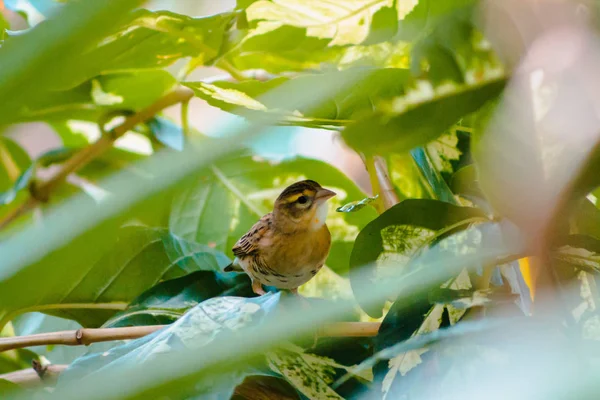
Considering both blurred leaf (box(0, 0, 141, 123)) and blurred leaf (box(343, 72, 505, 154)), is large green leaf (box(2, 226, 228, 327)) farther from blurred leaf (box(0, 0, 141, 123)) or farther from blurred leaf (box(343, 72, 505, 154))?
blurred leaf (box(0, 0, 141, 123))

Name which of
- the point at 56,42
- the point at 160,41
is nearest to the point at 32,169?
the point at 160,41

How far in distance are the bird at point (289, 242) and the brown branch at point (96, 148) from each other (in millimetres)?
268

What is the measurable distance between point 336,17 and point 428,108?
470 mm

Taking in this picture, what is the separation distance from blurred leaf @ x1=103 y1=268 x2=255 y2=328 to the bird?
13 centimetres

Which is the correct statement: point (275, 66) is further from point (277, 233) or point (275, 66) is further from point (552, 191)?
point (552, 191)

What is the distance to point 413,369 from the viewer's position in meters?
0.56

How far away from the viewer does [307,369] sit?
65 centimetres

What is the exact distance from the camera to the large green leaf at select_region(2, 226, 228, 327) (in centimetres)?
92

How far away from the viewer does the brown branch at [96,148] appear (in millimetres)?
1096

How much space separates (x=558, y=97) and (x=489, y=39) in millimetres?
74

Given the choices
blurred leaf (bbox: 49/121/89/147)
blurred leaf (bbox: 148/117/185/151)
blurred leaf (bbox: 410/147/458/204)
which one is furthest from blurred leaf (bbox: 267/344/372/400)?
blurred leaf (bbox: 49/121/89/147)

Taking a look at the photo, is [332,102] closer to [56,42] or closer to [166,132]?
[56,42]

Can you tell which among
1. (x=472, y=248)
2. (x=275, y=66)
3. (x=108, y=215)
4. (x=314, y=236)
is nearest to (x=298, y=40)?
(x=275, y=66)

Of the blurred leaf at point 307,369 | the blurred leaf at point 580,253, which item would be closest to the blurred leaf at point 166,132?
the blurred leaf at point 307,369
